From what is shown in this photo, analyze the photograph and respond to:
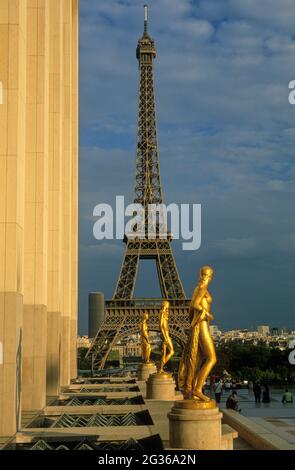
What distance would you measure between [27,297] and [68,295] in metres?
11.1

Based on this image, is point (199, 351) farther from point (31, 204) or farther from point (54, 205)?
point (54, 205)

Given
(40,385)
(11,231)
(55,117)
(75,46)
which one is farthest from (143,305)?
(11,231)

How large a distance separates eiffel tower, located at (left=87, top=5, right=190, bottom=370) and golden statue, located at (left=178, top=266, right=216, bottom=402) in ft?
167

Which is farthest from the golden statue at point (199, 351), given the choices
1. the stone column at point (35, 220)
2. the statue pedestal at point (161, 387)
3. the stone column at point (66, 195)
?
the stone column at point (66, 195)

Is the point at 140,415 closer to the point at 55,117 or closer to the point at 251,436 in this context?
the point at 251,436

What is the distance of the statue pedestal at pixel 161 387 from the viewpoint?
19594mm

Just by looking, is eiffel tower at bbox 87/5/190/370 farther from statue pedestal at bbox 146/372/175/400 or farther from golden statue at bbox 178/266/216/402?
golden statue at bbox 178/266/216/402

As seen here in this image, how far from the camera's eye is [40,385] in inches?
731

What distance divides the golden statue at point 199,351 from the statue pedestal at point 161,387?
890 centimetres

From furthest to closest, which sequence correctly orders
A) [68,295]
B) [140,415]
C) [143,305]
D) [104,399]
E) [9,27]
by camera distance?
[143,305] → [68,295] → [104,399] → [140,415] → [9,27]

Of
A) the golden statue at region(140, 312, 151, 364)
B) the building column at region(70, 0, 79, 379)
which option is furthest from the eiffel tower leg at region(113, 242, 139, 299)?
the golden statue at region(140, 312, 151, 364)

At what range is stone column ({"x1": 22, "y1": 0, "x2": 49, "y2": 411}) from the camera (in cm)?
1848

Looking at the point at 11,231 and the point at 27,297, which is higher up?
the point at 11,231

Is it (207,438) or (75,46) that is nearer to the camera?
(207,438)
